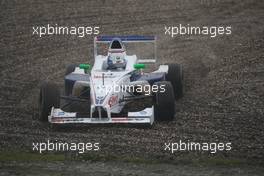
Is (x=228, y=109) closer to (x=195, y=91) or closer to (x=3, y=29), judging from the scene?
(x=195, y=91)

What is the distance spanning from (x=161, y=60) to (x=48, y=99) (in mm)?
6114

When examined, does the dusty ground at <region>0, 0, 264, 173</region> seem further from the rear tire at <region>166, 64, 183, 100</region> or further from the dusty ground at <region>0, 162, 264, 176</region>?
the dusty ground at <region>0, 162, 264, 176</region>

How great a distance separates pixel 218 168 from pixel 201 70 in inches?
274

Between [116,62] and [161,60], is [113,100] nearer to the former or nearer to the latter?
[116,62]

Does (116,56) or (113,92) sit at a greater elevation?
(116,56)

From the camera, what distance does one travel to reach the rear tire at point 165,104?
1584 cm

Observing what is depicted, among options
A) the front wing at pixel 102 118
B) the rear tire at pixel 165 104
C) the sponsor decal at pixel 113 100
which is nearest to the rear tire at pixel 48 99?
the front wing at pixel 102 118

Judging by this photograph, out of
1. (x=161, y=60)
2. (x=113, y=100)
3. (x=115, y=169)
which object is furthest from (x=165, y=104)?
(x=161, y=60)

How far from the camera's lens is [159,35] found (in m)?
24.0

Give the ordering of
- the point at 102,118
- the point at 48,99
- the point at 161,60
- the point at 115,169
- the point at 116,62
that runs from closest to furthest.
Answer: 1. the point at 115,169
2. the point at 102,118
3. the point at 48,99
4. the point at 116,62
5. the point at 161,60

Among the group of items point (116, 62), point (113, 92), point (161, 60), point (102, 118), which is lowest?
point (102, 118)

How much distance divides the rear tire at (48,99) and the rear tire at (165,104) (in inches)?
76.9

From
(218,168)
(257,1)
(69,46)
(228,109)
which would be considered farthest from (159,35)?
(218,168)

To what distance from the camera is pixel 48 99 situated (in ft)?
52.5
